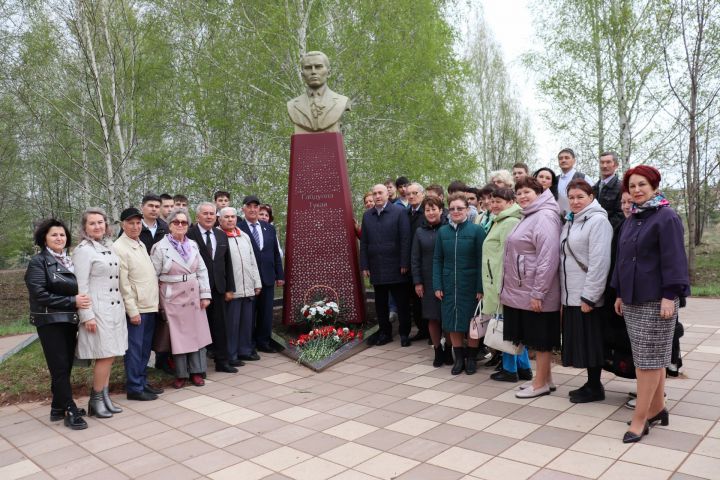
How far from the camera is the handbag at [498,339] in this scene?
3955 mm

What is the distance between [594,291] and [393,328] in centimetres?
331

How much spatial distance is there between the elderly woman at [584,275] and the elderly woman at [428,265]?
1449 mm

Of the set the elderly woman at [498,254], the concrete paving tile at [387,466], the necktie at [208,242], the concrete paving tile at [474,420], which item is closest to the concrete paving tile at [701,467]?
the concrete paving tile at [474,420]

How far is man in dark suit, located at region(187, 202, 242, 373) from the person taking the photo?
4922 millimetres

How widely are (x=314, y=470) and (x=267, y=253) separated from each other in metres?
3.15

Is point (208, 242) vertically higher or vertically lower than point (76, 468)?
higher

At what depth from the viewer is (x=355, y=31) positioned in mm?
10148

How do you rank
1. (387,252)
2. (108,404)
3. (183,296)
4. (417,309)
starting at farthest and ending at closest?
(417,309) → (387,252) → (183,296) → (108,404)

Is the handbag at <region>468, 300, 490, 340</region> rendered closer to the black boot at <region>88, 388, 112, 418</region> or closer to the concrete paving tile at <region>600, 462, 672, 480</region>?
the concrete paving tile at <region>600, 462, 672, 480</region>

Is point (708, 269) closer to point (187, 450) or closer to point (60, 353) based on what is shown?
point (187, 450)

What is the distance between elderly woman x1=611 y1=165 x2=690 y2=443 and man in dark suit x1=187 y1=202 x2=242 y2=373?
11.3ft

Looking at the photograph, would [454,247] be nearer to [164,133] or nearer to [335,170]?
[335,170]

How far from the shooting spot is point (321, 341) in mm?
5391

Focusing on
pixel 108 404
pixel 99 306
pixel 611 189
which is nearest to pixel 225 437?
pixel 108 404
